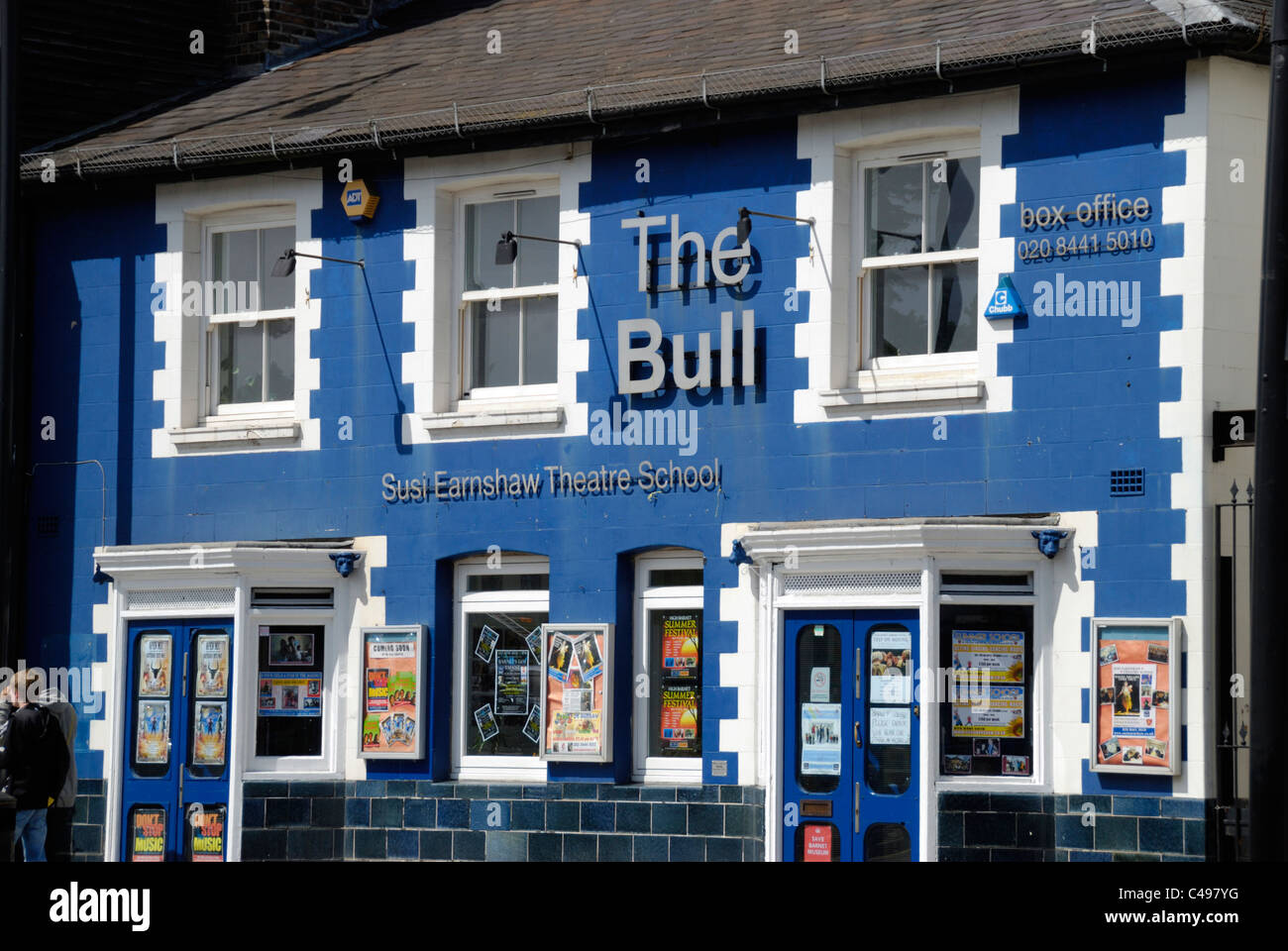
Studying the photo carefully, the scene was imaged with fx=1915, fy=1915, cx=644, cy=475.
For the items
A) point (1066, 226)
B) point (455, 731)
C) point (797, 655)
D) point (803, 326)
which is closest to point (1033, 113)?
point (1066, 226)

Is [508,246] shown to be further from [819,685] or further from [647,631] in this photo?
[819,685]

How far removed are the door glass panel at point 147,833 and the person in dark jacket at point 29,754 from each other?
1.82 m

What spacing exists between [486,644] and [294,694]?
1779 millimetres

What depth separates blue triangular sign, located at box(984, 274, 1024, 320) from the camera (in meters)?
13.4

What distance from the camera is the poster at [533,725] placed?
50.6 ft

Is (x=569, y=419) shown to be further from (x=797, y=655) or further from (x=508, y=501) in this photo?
(x=797, y=655)

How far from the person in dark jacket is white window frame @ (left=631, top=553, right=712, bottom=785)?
A: 4.39m

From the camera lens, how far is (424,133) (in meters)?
15.6

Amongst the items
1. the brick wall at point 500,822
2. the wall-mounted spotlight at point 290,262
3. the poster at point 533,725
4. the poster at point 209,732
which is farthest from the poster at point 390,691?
the wall-mounted spotlight at point 290,262

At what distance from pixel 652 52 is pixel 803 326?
305 centimetres

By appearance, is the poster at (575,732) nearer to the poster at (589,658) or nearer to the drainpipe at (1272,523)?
the poster at (589,658)

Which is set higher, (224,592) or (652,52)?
(652,52)

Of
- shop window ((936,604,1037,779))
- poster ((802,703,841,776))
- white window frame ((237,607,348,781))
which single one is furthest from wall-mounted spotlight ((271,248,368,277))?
shop window ((936,604,1037,779))

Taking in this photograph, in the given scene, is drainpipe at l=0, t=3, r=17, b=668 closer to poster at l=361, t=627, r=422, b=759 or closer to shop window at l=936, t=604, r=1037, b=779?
poster at l=361, t=627, r=422, b=759
